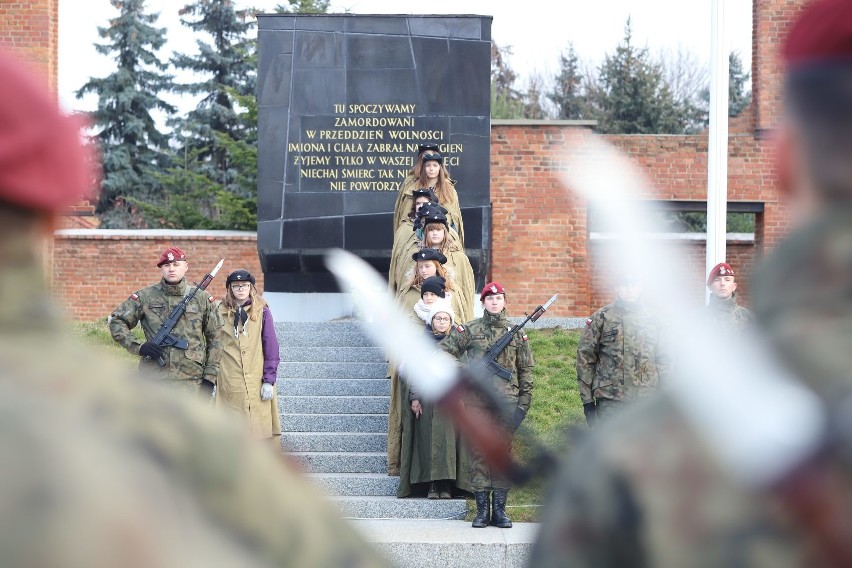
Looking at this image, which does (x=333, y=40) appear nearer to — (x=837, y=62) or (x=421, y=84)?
(x=421, y=84)

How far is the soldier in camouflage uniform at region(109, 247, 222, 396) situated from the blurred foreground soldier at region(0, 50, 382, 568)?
9851mm

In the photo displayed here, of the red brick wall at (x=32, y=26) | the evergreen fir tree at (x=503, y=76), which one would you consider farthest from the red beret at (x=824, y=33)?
the evergreen fir tree at (x=503, y=76)

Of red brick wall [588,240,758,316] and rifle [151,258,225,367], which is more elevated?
red brick wall [588,240,758,316]

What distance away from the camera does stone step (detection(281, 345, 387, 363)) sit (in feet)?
49.4

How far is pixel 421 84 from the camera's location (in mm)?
18719

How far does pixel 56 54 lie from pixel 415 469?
15030mm

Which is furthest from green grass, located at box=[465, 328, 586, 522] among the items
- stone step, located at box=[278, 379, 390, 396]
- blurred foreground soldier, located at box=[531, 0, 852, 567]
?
blurred foreground soldier, located at box=[531, 0, 852, 567]

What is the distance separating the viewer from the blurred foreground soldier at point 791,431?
124 centimetres

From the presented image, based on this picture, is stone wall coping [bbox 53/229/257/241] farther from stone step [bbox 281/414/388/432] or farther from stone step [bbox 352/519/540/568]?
stone step [bbox 352/519/540/568]

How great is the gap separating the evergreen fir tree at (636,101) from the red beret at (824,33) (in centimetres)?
3887

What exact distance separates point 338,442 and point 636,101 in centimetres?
2935

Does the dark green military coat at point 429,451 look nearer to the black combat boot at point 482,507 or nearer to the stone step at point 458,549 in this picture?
the black combat boot at point 482,507

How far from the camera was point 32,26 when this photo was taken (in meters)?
23.0

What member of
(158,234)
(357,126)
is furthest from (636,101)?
(357,126)
